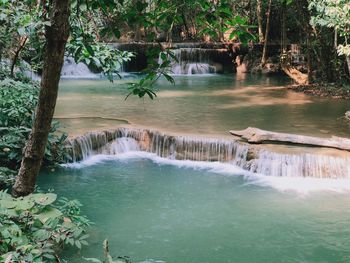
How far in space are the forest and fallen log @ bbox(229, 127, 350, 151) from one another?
2 cm

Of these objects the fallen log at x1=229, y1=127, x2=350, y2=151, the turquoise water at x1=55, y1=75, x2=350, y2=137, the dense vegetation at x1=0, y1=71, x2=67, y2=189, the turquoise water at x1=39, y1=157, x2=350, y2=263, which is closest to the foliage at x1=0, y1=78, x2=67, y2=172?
the dense vegetation at x1=0, y1=71, x2=67, y2=189

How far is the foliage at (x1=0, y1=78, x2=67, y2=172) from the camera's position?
6.74m

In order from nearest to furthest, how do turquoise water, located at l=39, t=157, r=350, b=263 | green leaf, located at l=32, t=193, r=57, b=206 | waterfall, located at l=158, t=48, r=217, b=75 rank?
green leaf, located at l=32, t=193, r=57, b=206 → turquoise water, located at l=39, t=157, r=350, b=263 → waterfall, located at l=158, t=48, r=217, b=75

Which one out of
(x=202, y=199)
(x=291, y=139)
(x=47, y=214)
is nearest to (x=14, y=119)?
(x=202, y=199)

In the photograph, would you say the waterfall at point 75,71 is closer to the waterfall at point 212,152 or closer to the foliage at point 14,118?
the waterfall at point 212,152

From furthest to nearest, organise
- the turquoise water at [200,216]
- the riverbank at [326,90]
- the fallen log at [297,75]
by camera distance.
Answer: the fallen log at [297,75]
the riverbank at [326,90]
the turquoise water at [200,216]

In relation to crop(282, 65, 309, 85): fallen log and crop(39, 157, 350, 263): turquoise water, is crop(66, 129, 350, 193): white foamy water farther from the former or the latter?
crop(282, 65, 309, 85): fallen log

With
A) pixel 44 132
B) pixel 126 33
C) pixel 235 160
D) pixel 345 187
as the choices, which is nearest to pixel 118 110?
pixel 235 160

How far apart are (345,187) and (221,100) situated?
6.10 m

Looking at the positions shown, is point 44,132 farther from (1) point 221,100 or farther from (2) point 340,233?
(1) point 221,100

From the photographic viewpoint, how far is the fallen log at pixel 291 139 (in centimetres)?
817

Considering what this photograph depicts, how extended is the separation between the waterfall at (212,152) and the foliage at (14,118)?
1366mm

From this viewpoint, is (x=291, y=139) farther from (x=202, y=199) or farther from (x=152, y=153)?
(x=152, y=153)

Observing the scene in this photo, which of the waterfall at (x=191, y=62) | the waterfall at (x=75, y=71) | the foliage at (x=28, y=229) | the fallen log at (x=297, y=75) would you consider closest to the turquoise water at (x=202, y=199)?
the foliage at (x=28, y=229)
